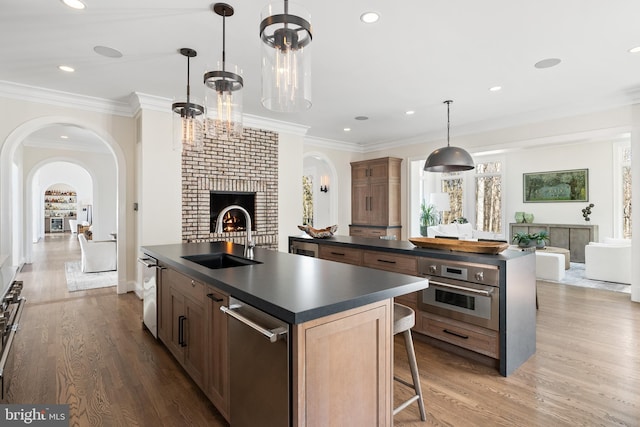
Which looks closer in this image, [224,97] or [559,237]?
[224,97]

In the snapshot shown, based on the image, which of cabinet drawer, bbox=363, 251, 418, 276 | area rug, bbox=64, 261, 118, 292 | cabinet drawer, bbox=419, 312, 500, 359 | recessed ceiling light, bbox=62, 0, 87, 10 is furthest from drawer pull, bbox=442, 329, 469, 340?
area rug, bbox=64, 261, 118, 292

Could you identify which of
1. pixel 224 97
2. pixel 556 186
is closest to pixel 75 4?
pixel 224 97

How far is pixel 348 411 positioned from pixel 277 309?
562 millimetres

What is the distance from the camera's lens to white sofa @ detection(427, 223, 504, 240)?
23.7 feet

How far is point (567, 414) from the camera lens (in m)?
1.94

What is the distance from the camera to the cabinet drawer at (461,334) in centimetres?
249

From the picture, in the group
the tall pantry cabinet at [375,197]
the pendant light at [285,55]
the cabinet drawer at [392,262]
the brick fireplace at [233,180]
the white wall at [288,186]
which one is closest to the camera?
the pendant light at [285,55]

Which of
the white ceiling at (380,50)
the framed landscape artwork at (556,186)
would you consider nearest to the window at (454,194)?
the framed landscape artwork at (556,186)

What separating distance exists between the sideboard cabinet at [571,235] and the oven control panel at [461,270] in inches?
267

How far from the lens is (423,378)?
2373 mm

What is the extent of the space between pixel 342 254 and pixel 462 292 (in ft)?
4.19

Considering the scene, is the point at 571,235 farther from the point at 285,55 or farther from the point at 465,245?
the point at 285,55

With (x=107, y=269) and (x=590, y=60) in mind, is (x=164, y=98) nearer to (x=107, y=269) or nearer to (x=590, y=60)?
(x=107, y=269)

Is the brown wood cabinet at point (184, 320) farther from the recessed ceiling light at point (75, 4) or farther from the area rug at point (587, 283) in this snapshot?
the area rug at point (587, 283)
